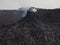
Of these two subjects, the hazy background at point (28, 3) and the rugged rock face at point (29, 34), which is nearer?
the rugged rock face at point (29, 34)

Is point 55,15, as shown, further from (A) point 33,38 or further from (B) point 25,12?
(A) point 33,38

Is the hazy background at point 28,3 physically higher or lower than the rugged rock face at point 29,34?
higher

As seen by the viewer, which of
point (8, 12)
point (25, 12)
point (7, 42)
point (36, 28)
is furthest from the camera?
point (8, 12)

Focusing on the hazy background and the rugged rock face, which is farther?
the hazy background

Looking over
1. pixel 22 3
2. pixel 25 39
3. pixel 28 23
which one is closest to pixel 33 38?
pixel 25 39

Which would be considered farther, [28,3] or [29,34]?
[28,3]

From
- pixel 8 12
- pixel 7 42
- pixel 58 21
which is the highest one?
pixel 8 12

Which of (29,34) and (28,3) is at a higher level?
(28,3)

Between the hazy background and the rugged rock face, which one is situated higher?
the hazy background
